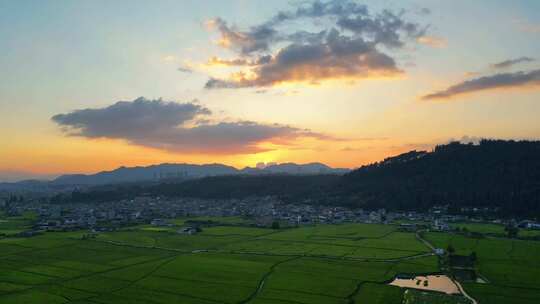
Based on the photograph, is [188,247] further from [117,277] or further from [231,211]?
[231,211]

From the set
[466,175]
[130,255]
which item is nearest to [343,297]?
[130,255]

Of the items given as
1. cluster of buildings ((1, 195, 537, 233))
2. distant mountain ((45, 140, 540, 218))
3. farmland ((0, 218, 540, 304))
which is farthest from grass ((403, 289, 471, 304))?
distant mountain ((45, 140, 540, 218))

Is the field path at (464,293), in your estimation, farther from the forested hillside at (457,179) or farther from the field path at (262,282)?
the forested hillside at (457,179)

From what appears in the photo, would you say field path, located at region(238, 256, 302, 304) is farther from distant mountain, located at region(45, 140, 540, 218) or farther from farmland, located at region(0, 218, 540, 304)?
distant mountain, located at region(45, 140, 540, 218)

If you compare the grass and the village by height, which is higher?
the village

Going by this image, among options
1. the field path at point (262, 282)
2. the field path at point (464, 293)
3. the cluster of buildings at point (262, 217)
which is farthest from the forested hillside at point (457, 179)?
the field path at point (262, 282)

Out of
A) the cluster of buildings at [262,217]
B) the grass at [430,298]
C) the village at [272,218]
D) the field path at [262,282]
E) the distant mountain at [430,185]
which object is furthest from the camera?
the distant mountain at [430,185]

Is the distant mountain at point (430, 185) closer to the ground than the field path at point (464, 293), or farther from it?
farther from it

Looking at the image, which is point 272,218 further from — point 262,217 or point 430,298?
point 430,298
